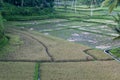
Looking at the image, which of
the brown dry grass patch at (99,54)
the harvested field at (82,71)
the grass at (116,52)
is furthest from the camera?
the grass at (116,52)

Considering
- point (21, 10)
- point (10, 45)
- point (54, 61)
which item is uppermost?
point (21, 10)

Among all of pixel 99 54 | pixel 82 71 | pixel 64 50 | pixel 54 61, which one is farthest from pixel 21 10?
pixel 82 71

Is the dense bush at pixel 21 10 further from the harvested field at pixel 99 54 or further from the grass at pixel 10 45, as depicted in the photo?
the harvested field at pixel 99 54

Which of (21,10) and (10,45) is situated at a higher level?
(21,10)

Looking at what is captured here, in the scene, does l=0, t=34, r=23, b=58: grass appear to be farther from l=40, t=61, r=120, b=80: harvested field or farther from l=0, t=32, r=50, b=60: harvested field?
l=40, t=61, r=120, b=80: harvested field

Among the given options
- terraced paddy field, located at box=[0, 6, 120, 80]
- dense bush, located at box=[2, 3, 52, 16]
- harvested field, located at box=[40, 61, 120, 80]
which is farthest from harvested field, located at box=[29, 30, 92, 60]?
dense bush, located at box=[2, 3, 52, 16]

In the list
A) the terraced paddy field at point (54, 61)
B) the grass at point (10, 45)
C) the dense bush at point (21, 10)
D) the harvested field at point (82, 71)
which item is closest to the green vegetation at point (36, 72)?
the terraced paddy field at point (54, 61)

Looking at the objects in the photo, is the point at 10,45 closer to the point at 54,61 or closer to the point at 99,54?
the point at 54,61
